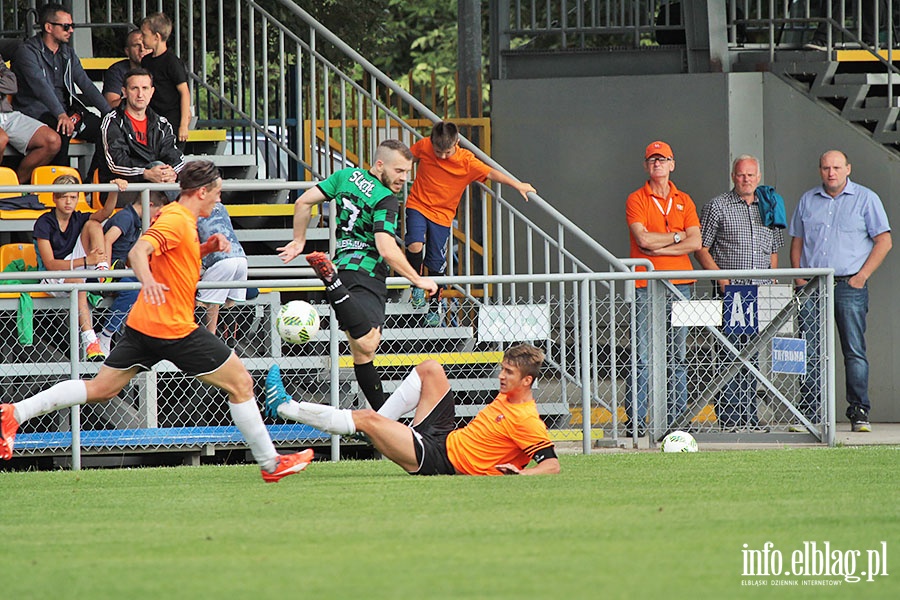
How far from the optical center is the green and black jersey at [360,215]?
30.4 ft

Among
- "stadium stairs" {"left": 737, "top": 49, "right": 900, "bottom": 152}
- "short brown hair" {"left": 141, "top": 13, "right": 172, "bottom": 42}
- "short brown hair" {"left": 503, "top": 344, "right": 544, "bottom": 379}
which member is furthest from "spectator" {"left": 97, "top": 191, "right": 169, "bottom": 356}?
"stadium stairs" {"left": 737, "top": 49, "right": 900, "bottom": 152}

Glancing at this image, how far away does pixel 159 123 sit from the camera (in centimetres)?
1213

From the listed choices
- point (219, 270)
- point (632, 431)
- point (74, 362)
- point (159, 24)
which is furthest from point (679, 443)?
point (159, 24)

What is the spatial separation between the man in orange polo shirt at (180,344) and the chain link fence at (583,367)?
2.06 metres

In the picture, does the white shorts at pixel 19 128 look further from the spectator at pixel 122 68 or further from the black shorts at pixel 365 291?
the black shorts at pixel 365 291

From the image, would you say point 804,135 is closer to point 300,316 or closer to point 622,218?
point 622,218

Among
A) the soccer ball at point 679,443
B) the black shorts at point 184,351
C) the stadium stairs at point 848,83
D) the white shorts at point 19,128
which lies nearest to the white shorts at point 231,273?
the black shorts at point 184,351

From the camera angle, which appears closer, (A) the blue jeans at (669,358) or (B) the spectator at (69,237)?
(A) the blue jeans at (669,358)

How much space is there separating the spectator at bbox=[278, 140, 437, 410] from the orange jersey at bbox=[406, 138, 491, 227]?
1977 millimetres

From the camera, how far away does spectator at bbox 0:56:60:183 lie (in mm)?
12414

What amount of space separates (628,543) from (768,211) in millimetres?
6748

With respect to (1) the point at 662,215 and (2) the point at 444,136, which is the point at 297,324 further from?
(1) the point at 662,215

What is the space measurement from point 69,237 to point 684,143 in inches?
250

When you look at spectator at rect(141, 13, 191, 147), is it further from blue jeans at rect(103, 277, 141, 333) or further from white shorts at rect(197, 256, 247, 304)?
blue jeans at rect(103, 277, 141, 333)
